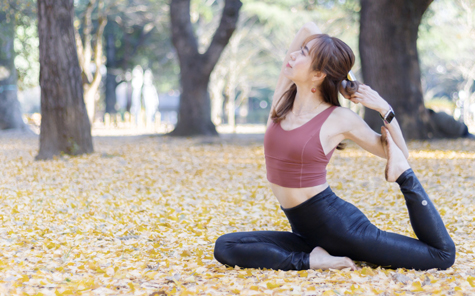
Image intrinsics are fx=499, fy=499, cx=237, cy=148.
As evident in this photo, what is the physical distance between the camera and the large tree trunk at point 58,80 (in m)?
9.54

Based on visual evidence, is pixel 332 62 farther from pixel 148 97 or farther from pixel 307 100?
pixel 148 97

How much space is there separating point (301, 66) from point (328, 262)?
1.24 metres

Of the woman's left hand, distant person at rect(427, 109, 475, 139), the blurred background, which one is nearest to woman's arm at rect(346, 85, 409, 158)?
the woman's left hand

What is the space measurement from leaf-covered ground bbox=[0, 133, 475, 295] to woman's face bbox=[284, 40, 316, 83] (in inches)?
48.3

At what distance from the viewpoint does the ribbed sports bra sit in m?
3.01

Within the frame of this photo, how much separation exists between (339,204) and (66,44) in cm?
800

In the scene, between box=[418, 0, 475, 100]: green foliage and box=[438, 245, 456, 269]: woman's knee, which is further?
box=[418, 0, 475, 100]: green foliage

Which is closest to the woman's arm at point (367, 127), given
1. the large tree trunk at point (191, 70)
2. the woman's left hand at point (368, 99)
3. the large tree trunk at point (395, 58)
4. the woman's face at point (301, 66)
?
the woman's left hand at point (368, 99)

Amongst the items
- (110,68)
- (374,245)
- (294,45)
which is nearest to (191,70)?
(294,45)

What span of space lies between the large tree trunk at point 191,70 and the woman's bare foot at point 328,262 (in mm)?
13111

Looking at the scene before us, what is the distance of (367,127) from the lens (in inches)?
122

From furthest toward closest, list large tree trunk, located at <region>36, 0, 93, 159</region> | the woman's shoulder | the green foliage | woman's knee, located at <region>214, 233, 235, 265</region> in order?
the green foliage, large tree trunk, located at <region>36, 0, 93, 159</region>, woman's knee, located at <region>214, 233, 235, 265</region>, the woman's shoulder

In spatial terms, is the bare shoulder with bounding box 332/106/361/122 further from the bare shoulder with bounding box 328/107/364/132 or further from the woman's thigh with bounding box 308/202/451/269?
the woman's thigh with bounding box 308/202/451/269

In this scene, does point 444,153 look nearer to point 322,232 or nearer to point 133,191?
point 133,191
